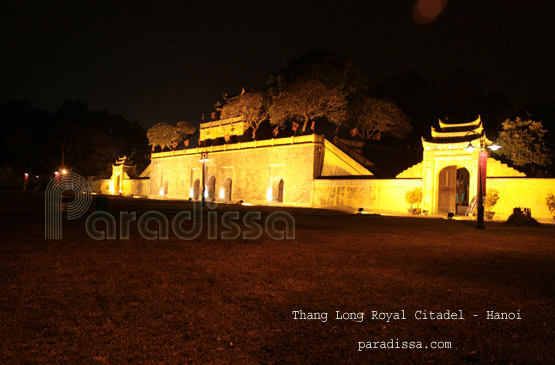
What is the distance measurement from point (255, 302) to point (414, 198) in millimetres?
21657

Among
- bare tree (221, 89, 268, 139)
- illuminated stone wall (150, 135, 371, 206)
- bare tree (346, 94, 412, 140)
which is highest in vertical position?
bare tree (221, 89, 268, 139)

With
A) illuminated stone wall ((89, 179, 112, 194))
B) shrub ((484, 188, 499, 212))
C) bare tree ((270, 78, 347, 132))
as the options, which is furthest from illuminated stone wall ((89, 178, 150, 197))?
shrub ((484, 188, 499, 212))

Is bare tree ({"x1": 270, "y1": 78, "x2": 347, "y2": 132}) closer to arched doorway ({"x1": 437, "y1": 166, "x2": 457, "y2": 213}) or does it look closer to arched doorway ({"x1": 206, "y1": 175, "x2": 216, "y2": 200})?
arched doorway ({"x1": 437, "y1": 166, "x2": 457, "y2": 213})

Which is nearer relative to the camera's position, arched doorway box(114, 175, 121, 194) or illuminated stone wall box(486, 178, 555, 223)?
illuminated stone wall box(486, 178, 555, 223)

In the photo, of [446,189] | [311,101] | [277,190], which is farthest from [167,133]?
[446,189]

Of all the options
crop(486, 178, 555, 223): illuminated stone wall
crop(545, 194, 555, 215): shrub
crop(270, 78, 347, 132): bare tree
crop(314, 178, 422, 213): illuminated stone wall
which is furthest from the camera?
crop(270, 78, 347, 132): bare tree

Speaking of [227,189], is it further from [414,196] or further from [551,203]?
[551,203]

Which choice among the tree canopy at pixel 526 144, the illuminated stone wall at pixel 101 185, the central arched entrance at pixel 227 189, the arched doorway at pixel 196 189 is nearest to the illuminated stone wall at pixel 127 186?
the illuminated stone wall at pixel 101 185

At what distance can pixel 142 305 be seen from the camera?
4.40 m

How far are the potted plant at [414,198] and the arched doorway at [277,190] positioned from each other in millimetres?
14113

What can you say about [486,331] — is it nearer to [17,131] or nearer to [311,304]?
[311,304]

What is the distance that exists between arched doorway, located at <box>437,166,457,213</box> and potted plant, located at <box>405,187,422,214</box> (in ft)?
3.88

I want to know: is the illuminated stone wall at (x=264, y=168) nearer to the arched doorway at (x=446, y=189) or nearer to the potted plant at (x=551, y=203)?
the arched doorway at (x=446, y=189)

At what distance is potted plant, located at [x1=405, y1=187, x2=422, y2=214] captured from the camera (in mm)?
24156
